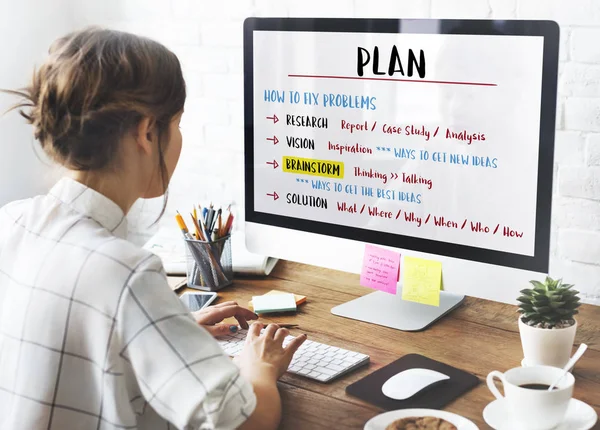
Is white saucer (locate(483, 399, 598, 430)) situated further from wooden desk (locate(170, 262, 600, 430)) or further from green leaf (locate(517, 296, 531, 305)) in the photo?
green leaf (locate(517, 296, 531, 305))

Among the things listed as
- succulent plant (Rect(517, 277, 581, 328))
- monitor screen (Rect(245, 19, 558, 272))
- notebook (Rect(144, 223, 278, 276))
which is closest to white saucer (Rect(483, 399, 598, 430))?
succulent plant (Rect(517, 277, 581, 328))

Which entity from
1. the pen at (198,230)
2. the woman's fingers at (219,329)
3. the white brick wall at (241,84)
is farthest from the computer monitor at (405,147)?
the white brick wall at (241,84)

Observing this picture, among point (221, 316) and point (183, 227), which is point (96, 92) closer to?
point (221, 316)

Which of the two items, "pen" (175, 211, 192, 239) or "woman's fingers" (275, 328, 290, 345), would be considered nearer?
"woman's fingers" (275, 328, 290, 345)

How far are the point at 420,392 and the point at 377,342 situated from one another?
211 mm

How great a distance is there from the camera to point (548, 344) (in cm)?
120

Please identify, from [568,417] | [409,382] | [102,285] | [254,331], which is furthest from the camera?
[254,331]

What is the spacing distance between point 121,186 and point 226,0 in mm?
1104

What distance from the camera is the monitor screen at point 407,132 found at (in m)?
1.24

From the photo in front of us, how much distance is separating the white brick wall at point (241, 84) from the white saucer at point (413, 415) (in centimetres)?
71

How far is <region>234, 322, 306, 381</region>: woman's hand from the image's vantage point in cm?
117

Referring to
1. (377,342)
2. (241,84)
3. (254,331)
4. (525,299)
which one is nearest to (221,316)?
(254,331)

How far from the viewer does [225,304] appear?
1440 millimetres

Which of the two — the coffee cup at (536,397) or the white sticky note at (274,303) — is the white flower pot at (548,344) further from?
the white sticky note at (274,303)
